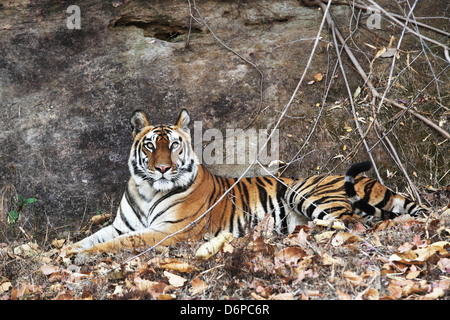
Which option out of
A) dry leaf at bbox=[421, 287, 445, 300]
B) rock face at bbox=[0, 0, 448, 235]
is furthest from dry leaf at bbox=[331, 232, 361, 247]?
rock face at bbox=[0, 0, 448, 235]

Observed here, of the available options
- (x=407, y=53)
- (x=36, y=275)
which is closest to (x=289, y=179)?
(x=407, y=53)

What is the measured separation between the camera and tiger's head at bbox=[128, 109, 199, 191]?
488cm

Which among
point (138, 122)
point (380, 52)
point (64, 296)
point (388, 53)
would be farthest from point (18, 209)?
point (388, 53)

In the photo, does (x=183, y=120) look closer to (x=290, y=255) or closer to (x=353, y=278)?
(x=290, y=255)

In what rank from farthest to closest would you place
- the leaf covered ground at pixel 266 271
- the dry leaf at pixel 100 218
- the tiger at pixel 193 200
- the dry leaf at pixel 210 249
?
the dry leaf at pixel 100 218
the tiger at pixel 193 200
the dry leaf at pixel 210 249
the leaf covered ground at pixel 266 271

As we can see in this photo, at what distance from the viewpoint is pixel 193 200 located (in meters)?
5.01

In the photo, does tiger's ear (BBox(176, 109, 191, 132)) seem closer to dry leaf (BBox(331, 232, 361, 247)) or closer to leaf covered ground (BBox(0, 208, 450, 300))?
leaf covered ground (BBox(0, 208, 450, 300))

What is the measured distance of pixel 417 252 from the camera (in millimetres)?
3508

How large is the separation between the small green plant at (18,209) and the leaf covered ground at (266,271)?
112cm

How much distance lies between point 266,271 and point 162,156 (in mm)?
1895

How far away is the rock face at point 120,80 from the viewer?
18.5 feet

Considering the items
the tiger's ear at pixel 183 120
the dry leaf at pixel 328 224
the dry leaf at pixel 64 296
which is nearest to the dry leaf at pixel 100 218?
the tiger's ear at pixel 183 120

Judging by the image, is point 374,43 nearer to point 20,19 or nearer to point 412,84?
point 412,84

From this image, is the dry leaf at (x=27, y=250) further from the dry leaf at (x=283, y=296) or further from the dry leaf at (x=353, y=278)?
the dry leaf at (x=353, y=278)
